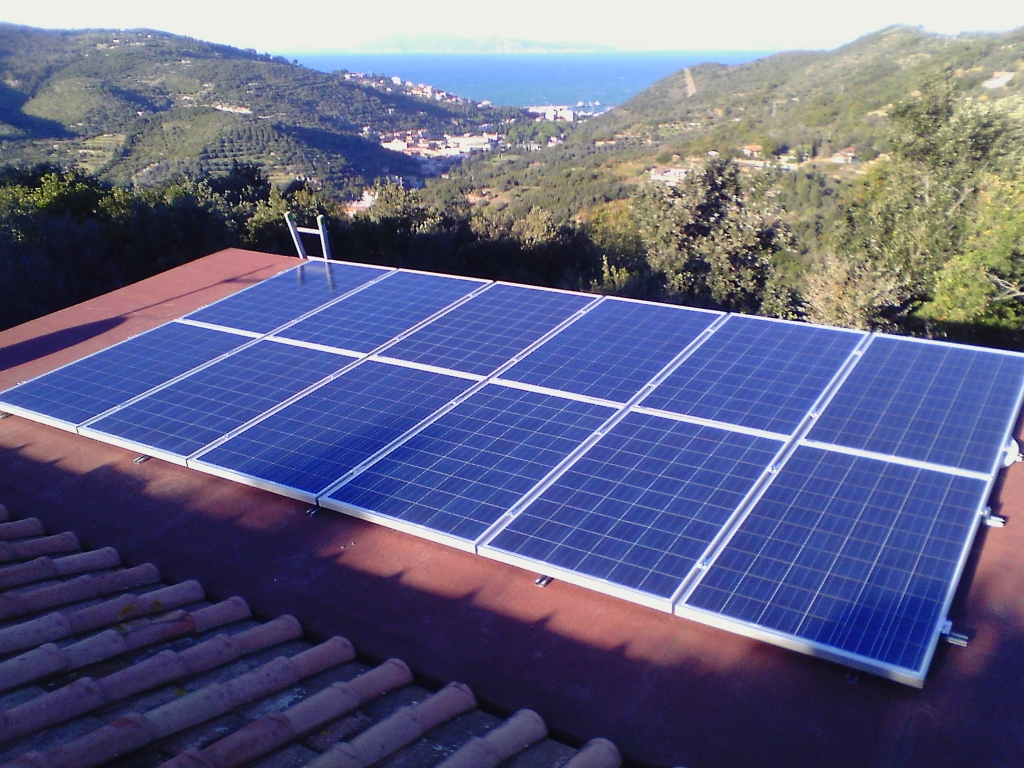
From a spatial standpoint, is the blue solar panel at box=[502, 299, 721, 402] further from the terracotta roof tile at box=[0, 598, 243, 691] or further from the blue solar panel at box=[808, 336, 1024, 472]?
the terracotta roof tile at box=[0, 598, 243, 691]

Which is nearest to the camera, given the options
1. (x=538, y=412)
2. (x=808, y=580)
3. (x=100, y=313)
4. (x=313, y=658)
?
(x=313, y=658)

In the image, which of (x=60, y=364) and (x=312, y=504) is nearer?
(x=312, y=504)

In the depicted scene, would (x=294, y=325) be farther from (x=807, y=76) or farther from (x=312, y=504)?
(x=807, y=76)

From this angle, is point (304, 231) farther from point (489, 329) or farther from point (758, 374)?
point (758, 374)

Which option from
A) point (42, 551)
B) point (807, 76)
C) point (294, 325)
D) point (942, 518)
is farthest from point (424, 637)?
point (807, 76)

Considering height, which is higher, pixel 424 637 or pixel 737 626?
pixel 737 626

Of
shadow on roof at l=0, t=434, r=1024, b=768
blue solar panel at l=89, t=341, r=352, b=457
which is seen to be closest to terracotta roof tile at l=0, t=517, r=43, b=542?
shadow on roof at l=0, t=434, r=1024, b=768

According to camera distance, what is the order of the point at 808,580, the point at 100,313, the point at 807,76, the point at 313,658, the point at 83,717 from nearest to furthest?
the point at 83,717, the point at 313,658, the point at 808,580, the point at 100,313, the point at 807,76
